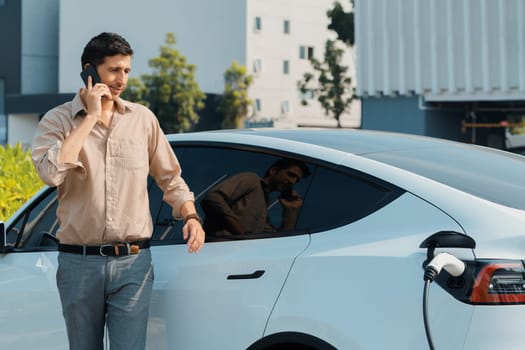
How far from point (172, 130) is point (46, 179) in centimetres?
4487

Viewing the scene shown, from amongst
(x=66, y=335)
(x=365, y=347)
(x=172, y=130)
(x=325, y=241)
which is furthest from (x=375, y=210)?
(x=172, y=130)

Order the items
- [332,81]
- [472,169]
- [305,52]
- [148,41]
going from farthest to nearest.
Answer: [305,52], [148,41], [332,81], [472,169]

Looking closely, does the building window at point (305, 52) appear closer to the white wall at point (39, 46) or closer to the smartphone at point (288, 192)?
the white wall at point (39, 46)

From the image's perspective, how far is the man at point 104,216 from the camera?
328 centimetres

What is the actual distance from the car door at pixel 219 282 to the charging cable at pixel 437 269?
0.57 metres

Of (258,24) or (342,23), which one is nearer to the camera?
(342,23)

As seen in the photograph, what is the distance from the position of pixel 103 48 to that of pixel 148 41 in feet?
175

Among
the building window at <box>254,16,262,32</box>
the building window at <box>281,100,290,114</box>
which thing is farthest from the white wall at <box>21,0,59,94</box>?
the building window at <box>281,100,290,114</box>

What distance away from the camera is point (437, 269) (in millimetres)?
2615

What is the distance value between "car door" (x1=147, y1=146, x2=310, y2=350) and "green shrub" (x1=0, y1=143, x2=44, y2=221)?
4.20 meters

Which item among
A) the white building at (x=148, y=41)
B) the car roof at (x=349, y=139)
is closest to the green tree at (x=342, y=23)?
the white building at (x=148, y=41)

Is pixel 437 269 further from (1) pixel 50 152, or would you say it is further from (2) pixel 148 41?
(2) pixel 148 41

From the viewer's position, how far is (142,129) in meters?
3.45

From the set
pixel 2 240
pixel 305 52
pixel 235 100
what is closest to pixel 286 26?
pixel 305 52
